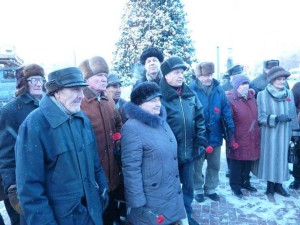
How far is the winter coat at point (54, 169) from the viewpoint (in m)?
1.90

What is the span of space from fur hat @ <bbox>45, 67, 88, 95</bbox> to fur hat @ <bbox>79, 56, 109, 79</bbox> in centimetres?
85

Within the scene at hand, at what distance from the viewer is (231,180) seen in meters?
4.72

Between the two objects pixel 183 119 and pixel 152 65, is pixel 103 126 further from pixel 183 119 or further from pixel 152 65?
pixel 152 65

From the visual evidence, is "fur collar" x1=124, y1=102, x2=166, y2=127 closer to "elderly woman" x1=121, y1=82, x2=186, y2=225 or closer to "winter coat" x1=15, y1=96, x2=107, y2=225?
"elderly woman" x1=121, y1=82, x2=186, y2=225

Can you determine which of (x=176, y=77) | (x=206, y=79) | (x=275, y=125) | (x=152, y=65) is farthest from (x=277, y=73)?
(x=152, y=65)

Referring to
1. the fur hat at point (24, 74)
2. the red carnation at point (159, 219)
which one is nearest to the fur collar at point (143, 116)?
the red carnation at point (159, 219)

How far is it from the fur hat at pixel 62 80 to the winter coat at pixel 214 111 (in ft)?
8.35

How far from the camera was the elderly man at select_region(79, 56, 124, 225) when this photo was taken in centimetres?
289

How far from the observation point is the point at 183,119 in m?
3.41

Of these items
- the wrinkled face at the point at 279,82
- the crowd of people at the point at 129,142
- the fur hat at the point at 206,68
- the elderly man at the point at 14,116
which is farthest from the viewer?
the wrinkled face at the point at 279,82

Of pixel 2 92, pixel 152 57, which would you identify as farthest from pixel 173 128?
pixel 2 92

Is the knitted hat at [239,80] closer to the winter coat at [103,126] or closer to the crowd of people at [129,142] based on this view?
the crowd of people at [129,142]

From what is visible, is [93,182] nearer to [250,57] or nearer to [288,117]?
[288,117]

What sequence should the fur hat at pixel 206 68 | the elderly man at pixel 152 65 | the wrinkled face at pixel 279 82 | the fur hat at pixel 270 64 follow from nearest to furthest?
the elderly man at pixel 152 65 < the fur hat at pixel 206 68 < the wrinkled face at pixel 279 82 < the fur hat at pixel 270 64
